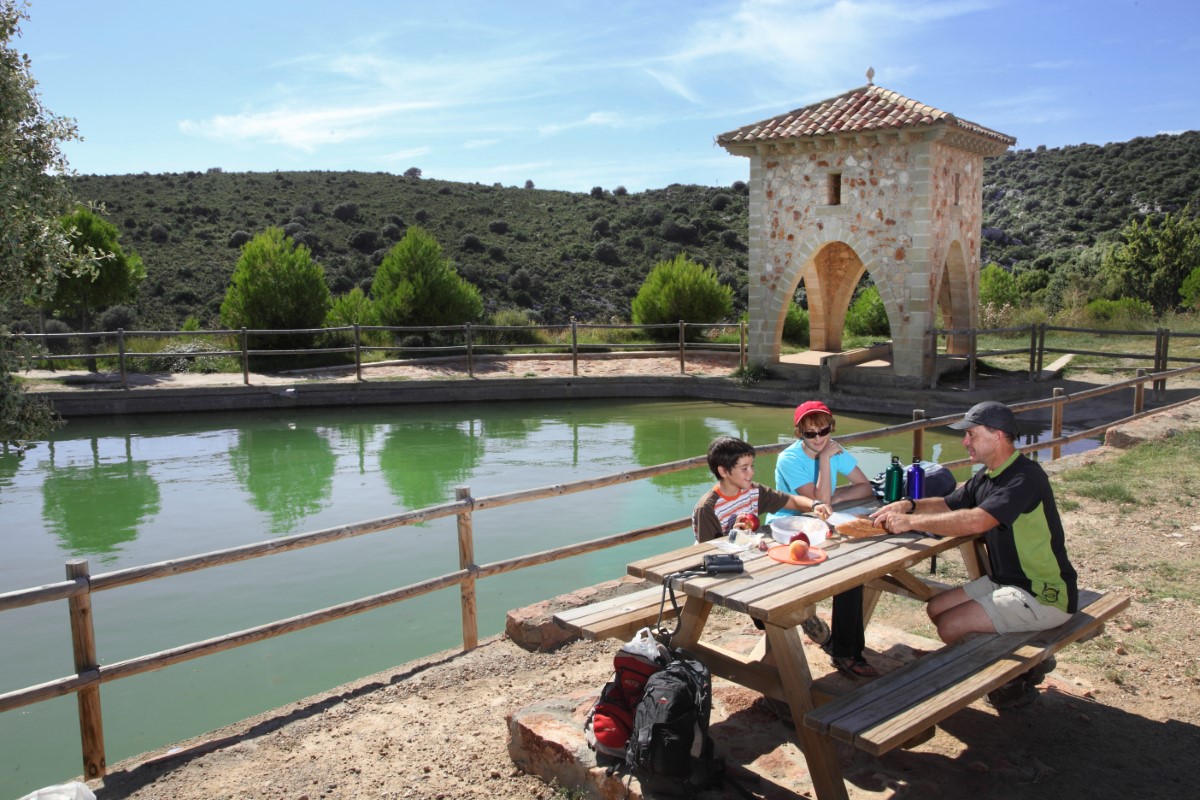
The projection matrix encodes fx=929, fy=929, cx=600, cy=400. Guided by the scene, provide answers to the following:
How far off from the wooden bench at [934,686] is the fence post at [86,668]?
2.71m

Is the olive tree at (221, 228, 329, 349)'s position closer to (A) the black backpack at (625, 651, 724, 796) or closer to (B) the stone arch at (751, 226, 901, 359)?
(B) the stone arch at (751, 226, 901, 359)

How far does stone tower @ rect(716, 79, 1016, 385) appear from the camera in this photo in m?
13.4

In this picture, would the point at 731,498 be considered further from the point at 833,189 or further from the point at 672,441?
the point at 833,189

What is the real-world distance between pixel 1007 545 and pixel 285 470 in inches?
347

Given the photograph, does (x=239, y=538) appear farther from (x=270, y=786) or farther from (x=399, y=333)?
(x=399, y=333)

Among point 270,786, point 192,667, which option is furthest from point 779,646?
point 192,667

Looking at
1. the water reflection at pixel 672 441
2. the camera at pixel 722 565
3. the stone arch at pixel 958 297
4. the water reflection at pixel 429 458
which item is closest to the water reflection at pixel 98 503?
the water reflection at pixel 429 458

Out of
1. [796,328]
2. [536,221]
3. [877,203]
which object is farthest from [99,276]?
[536,221]

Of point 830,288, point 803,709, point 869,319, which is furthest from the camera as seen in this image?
point 869,319

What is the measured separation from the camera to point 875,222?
545 inches

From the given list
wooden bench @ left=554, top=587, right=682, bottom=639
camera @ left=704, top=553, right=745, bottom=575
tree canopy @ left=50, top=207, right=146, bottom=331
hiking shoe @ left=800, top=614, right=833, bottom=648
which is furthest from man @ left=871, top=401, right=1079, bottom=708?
tree canopy @ left=50, top=207, right=146, bottom=331

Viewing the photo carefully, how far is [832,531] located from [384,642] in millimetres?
3212

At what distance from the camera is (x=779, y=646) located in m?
2.99

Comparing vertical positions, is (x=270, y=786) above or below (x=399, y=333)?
below
